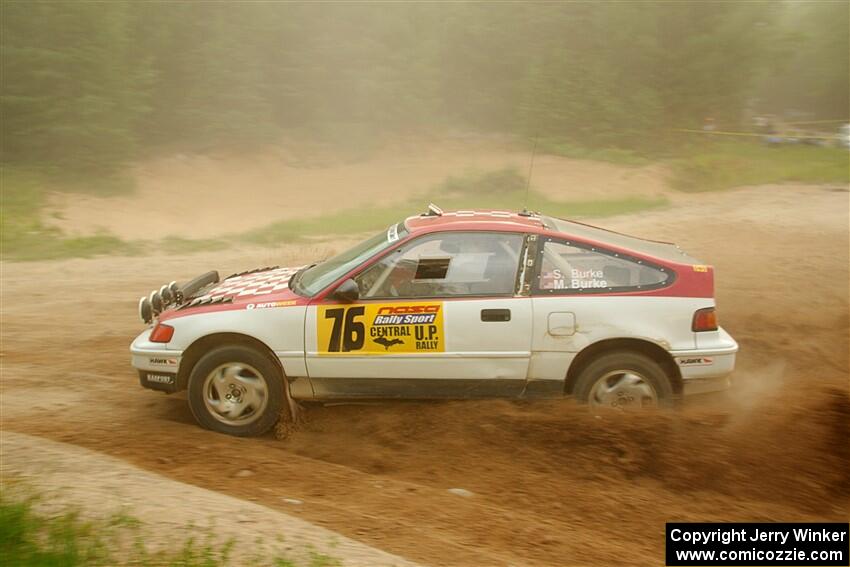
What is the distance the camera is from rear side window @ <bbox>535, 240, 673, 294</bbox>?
18.4 feet

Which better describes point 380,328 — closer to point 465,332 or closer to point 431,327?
point 431,327

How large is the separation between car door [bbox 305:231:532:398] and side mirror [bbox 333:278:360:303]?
7 centimetres

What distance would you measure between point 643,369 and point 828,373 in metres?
2.81

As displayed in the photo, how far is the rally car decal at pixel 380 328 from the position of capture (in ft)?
18.3

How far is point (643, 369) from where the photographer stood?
18.2 feet

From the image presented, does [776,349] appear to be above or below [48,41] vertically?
below

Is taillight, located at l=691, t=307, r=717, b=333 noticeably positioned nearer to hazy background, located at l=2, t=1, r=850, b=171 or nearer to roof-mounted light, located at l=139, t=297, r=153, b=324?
roof-mounted light, located at l=139, t=297, r=153, b=324

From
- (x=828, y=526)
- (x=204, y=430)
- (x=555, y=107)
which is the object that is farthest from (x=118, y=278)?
(x=555, y=107)

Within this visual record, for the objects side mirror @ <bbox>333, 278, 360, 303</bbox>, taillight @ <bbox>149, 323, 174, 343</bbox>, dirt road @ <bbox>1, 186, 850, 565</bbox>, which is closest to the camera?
dirt road @ <bbox>1, 186, 850, 565</bbox>

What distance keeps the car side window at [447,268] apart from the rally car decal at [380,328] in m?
0.10

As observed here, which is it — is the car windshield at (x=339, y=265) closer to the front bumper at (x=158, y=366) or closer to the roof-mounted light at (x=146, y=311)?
the front bumper at (x=158, y=366)

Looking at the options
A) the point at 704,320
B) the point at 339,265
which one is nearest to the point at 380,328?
the point at 339,265

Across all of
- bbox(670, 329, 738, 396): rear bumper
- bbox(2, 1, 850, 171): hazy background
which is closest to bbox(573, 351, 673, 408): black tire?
bbox(670, 329, 738, 396): rear bumper

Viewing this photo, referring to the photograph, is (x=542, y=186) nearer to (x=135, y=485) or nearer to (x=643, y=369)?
(x=643, y=369)
